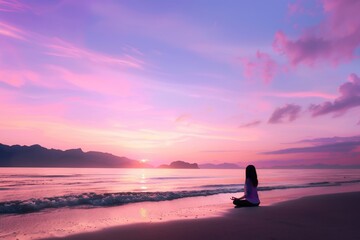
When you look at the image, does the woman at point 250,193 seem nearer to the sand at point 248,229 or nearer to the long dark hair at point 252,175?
the long dark hair at point 252,175

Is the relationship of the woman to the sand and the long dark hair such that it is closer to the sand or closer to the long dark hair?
the long dark hair

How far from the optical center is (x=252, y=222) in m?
12.3

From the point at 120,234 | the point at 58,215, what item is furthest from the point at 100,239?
the point at 58,215

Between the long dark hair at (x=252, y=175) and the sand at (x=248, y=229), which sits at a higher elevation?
the long dark hair at (x=252, y=175)

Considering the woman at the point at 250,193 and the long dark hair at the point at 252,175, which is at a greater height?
the long dark hair at the point at 252,175

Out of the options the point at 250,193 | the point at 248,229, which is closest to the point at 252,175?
the point at 250,193

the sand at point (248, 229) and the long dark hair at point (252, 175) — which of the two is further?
the long dark hair at point (252, 175)

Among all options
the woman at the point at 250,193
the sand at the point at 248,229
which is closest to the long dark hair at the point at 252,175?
the woman at the point at 250,193

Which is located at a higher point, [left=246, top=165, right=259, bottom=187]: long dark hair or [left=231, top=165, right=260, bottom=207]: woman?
[left=246, top=165, right=259, bottom=187]: long dark hair

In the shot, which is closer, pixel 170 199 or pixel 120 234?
pixel 120 234

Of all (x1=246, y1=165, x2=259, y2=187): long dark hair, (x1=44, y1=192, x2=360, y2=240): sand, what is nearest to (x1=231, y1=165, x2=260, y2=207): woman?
(x1=246, y1=165, x2=259, y2=187): long dark hair

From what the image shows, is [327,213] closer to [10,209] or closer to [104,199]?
[104,199]

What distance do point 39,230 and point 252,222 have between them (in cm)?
801

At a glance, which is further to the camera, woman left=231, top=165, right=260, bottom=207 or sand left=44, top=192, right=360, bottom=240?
woman left=231, top=165, right=260, bottom=207
